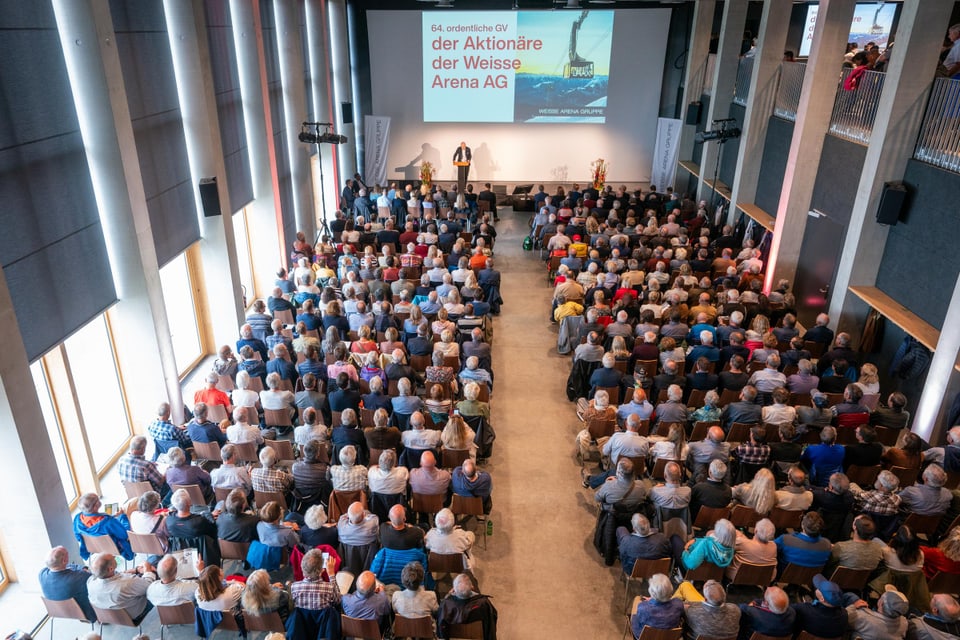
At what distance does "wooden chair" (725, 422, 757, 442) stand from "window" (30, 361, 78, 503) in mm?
6661

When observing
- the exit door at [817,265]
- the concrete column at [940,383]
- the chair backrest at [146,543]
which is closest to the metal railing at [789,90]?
the exit door at [817,265]

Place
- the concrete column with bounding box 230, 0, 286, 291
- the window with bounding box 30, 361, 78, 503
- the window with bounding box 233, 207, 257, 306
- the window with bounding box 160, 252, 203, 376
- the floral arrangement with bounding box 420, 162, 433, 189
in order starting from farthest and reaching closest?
the floral arrangement with bounding box 420, 162, 433, 189 → the window with bounding box 233, 207, 257, 306 → the concrete column with bounding box 230, 0, 286, 291 → the window with bounding box 160, 252, 203, 376 → the window with bounding box 30, 361, 78, 503

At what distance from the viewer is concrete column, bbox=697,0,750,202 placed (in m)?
14.6

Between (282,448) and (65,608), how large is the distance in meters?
2.28

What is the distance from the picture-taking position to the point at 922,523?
580 cm

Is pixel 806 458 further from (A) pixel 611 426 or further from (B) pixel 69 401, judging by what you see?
(B) pixel 69 401

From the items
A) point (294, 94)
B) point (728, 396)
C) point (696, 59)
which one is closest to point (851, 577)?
point (728, 396)

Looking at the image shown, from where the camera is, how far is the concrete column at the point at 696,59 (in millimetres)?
16716

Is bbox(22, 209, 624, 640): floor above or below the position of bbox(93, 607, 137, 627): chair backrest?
below

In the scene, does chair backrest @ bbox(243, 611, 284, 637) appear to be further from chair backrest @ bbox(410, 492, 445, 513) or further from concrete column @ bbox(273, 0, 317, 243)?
concrete column @ bbox(273, 0, 317, 243)

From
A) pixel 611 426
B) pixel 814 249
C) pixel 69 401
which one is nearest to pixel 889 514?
pixel 611 426

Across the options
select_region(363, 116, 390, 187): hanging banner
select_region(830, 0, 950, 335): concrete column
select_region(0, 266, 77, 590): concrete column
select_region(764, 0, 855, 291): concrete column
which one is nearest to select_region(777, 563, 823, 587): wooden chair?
select_region(830, 0, 950, 335): concrete column

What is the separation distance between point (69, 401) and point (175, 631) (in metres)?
2.64

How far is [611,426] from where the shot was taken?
7.25 m
